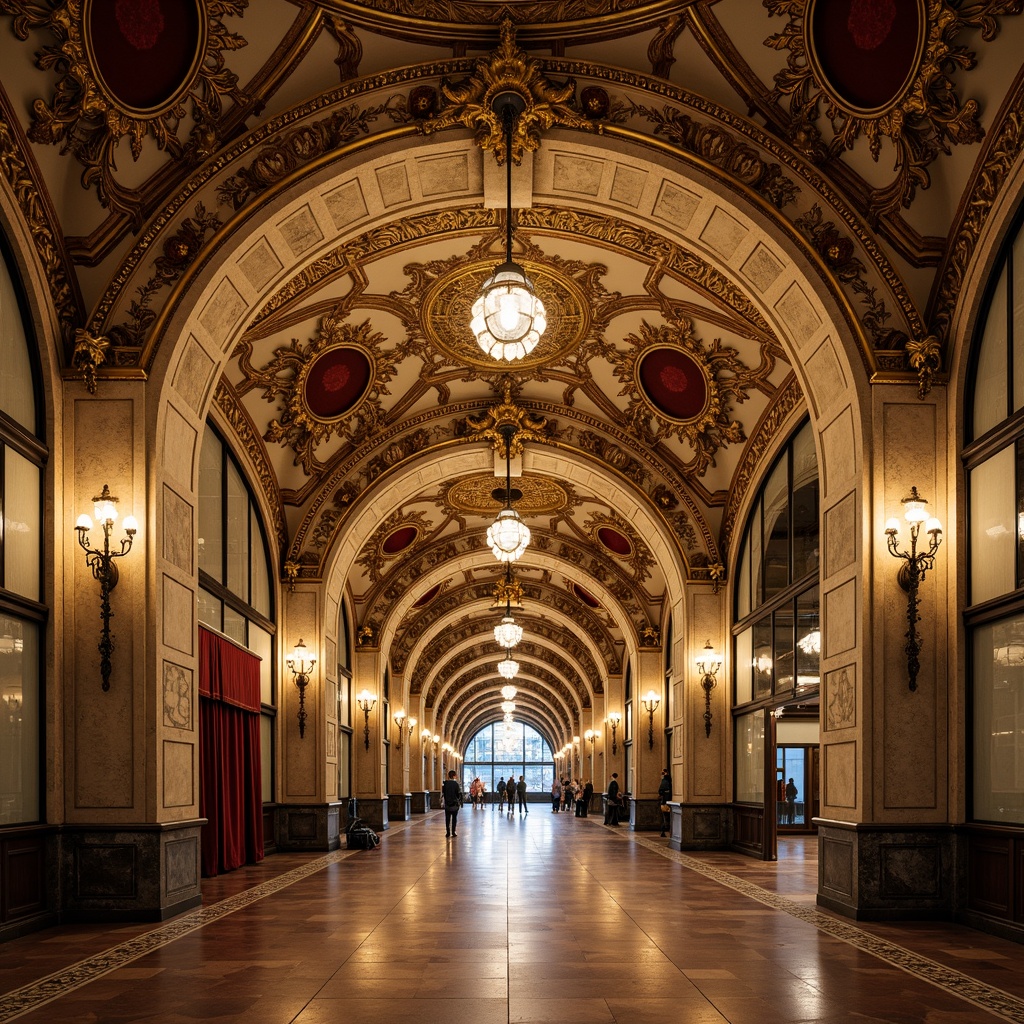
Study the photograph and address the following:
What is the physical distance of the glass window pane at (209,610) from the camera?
1428 cm

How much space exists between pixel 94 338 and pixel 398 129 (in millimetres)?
3435

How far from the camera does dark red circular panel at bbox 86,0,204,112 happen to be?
30.0 feet

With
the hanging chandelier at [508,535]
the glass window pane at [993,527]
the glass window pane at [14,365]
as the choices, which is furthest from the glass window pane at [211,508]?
the glass window pane at [993,527]

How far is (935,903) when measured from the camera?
1003cm

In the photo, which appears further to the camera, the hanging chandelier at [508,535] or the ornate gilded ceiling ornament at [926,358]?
the hanging chandelier at [508,535]

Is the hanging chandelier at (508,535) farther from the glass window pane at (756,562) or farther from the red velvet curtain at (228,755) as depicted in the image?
the red velvet curtain at (228,755)

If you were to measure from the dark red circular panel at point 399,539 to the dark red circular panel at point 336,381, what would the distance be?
7336 millimetres

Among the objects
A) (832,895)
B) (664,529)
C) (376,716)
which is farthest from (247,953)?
(376,716)

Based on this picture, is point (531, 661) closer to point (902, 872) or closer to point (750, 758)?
point (750, 758)

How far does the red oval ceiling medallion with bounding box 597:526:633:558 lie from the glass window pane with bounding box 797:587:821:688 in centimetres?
→ 904

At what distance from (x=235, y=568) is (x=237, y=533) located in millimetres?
526

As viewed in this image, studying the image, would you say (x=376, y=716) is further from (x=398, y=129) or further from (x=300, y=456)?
(x=398, y=129)

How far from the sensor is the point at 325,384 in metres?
16.4

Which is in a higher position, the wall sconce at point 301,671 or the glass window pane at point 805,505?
the glass window pane at point 805,505
